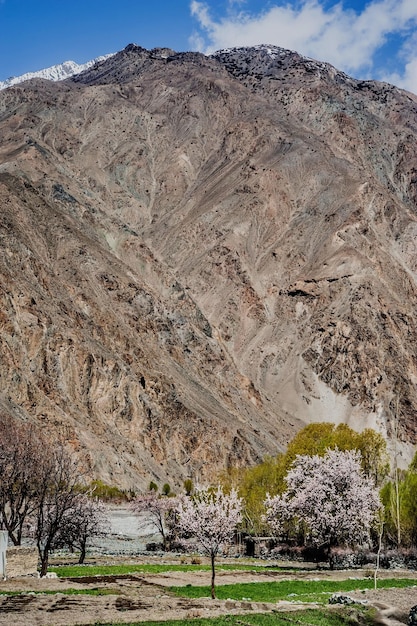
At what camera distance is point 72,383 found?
318 feet

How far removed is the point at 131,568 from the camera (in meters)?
38.7

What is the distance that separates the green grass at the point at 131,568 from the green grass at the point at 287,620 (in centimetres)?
1332

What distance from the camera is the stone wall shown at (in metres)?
31.7

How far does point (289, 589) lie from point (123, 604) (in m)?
9.39

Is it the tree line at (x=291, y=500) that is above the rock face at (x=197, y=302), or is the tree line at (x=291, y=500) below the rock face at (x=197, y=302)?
below

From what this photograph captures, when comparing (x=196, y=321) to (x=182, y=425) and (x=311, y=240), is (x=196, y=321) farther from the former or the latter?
(x=311, y=240)

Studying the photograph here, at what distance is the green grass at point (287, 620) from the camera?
20.3 m

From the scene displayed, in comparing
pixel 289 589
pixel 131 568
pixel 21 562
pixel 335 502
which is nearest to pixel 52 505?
pixel 131 568

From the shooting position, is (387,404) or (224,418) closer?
(224,418)

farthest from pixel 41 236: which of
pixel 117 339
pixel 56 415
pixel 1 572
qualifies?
pixel 1 572

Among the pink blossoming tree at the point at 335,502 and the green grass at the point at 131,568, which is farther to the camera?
the pink blossoming tree at the point at 335,502

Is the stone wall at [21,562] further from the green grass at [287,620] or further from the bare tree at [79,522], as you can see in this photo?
the green grass at [287,620]

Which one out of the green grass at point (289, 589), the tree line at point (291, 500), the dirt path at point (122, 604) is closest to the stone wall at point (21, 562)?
the tree line at point (291, 500)

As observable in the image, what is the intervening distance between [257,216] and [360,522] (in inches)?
5376
